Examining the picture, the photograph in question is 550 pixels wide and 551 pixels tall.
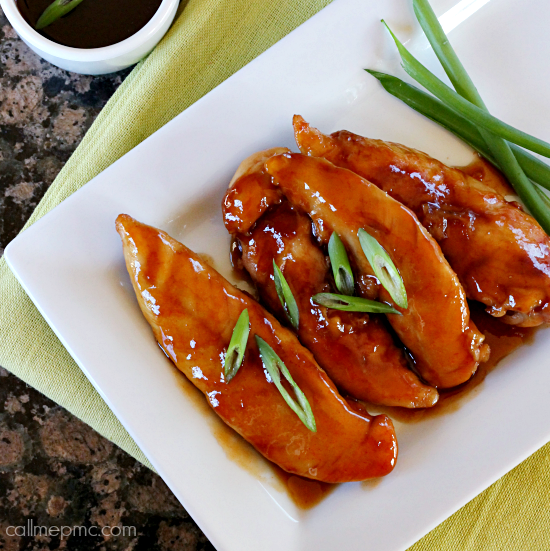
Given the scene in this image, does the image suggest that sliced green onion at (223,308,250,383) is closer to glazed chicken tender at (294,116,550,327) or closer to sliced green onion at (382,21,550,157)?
glazed chicken tender at (294,116,550,327)

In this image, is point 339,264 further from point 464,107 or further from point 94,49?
point 94,49

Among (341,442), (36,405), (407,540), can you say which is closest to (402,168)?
(341,442)

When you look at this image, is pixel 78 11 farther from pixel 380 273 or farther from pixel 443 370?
pixel 443 370

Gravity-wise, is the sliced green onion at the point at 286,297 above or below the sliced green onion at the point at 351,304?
above

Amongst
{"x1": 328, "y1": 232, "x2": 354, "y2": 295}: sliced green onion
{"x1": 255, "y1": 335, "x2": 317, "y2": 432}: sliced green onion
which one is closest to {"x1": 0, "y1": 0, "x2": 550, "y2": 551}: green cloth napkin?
{"x1": 255, "y1": 335, "x2": 317, "y2": 432}: sliced green onion

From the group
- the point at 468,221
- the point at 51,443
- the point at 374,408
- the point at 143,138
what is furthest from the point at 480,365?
the point at 51,443

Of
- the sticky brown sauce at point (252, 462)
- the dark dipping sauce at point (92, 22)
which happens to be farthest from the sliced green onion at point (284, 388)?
the dark dipping sauce at point (92, 22)

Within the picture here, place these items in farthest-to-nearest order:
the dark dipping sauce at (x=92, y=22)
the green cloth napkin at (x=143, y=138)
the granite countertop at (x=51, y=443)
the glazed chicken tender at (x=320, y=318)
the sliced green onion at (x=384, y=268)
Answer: the granite countertop at (x=51, y=443) < the green cloth napkin at (x=143, y=138) < the dark dipping sauce at (x=92, y=22) < the glazed chicken tender at (x=320, y=318) < the sliced green onion at (x=384, y=268)

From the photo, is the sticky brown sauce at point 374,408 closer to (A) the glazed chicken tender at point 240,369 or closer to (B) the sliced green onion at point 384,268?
(A) the glazed chicken tender at point 240,369
